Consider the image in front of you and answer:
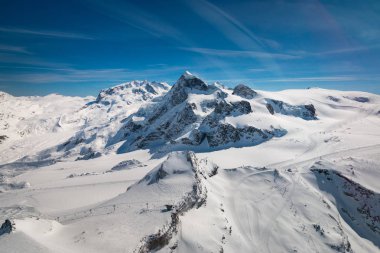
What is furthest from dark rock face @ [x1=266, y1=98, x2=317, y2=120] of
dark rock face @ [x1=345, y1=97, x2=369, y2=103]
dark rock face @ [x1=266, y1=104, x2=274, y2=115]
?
dark rock face @ [x1=345, y1=97, x2=369, y2=103]

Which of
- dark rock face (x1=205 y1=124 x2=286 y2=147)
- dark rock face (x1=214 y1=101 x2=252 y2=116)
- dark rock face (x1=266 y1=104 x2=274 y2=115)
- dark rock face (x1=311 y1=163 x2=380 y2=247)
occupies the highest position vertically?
dark rock face (x1=266 y1=104 x2=274 y2=115)

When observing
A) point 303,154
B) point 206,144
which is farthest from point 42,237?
point 206,144

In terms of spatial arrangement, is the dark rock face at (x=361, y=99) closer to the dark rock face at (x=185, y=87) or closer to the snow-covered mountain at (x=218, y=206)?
the dark rock face at (x=185, y=87)

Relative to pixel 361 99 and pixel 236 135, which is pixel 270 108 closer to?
pixel 236 135

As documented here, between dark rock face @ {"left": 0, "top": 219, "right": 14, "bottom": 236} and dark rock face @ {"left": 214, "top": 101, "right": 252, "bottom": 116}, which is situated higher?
dark rock face @ {"left": 214, "top": 101, "right": 252, "bottom": 116}

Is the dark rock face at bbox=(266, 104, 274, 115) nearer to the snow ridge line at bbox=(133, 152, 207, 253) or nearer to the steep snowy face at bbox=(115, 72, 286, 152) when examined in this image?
the steep snowy face at bbox=(115, 72, 286, 152)

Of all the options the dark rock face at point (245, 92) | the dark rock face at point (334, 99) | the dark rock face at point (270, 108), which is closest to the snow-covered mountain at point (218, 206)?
the dark rock face at point (270, 108)

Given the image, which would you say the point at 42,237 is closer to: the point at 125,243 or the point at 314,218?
the point at 125,243
